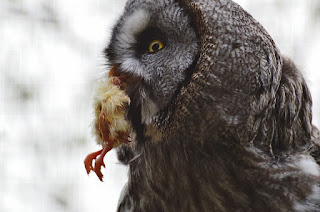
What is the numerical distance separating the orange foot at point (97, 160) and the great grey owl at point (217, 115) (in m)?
0.17

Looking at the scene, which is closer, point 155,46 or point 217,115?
point 217,115

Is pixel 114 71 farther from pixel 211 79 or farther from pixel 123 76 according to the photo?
pixel 211 79

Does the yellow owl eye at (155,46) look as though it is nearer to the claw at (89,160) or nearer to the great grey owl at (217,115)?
the great grey owl at (217,115)

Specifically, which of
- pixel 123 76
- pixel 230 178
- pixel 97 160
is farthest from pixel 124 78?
pixel 230 178

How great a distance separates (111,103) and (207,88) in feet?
1.69

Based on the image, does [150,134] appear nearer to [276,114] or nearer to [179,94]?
[179,94]

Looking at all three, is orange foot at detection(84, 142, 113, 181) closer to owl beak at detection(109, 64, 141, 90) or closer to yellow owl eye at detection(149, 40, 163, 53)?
owl beak at detection(109, 64, 141, 90)

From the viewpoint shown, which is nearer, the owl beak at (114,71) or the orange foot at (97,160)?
the orange foot at (97,160)

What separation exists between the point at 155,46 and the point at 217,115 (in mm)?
Answer: 528

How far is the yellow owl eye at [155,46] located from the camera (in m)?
2.72

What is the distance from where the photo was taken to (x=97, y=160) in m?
2.72

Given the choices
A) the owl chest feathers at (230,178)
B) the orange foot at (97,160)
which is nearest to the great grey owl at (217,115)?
the owl chest feathers at (230,178)

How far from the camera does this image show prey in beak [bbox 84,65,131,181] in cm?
270

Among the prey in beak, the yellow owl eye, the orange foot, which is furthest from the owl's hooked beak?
the orange foot
